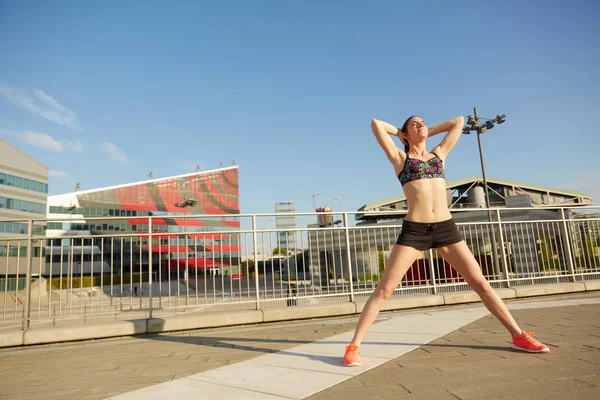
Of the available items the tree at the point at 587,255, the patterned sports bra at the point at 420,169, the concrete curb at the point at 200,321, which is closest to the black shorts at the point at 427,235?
the patterned sports bra at the point at 420,169

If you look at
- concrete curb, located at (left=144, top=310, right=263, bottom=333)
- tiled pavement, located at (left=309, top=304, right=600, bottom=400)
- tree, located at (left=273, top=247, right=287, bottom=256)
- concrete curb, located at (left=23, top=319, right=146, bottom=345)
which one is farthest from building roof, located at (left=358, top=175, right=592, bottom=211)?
tiled pavement, located at (left=309, top=304, right=600, bottom=400)

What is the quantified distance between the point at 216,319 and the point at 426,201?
380 cm

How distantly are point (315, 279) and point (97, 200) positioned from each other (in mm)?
75023

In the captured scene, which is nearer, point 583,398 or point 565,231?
point 583,398

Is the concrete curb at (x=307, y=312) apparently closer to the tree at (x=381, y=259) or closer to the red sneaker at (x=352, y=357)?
the tree at (x=381, y=259)

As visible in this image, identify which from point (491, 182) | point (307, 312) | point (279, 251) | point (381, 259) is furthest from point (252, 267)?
point (491, 182)

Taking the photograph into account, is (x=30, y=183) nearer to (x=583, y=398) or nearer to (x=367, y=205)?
(x=367, y=205)

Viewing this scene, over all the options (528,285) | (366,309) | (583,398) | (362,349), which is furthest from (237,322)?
(528,285)

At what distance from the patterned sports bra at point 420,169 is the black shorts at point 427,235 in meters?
0.41

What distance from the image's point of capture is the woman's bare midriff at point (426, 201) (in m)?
3.25

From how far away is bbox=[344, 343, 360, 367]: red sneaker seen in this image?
2.99 meters

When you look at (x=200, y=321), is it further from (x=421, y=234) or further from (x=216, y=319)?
(x=421, y=234)

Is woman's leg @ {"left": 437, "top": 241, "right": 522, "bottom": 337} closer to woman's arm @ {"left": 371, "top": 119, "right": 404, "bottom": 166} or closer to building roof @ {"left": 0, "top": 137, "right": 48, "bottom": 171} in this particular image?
woman's arm @ {"left": 371, "top": 119, "right": 404, "bottom": 166}

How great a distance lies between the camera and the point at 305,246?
21.6ft
